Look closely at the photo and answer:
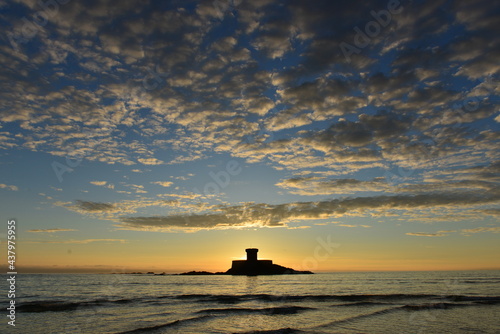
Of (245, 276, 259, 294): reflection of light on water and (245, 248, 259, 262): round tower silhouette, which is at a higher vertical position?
(245, 248, 259, 262): round tower silhouette

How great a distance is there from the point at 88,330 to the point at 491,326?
2855cm

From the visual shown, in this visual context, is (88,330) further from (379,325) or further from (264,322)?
(379,325)

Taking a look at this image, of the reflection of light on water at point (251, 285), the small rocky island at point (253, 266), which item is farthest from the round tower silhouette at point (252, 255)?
the reflection of light on water at point (251, 285)

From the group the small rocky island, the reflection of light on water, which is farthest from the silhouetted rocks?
the reflection of light on water

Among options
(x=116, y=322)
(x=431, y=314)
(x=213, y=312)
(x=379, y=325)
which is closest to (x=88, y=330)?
(x=116, y=322)

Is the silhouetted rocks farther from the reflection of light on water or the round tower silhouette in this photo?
the reflection of light on water

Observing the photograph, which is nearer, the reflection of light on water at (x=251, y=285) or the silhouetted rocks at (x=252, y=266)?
the reflection of light on water at (x=251, y=285)

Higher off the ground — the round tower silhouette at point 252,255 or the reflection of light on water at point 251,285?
the round tower silhouette at point 252,255

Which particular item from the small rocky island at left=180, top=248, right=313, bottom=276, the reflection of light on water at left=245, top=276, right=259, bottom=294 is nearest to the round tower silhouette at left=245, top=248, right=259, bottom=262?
the small rocky island at left=180, top=248, right=313, bottom=276

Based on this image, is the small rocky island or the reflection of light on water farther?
the small rocky island

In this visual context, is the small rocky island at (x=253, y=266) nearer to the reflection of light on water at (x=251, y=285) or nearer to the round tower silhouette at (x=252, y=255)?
the round tower silhouette at (x=252, y=255)

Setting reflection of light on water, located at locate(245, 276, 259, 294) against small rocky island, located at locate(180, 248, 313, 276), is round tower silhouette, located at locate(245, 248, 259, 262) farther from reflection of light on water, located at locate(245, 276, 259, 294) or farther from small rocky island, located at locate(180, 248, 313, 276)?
reflection of light on water, located at locate(245, 276, 259, 294)

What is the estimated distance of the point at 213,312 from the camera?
105ft

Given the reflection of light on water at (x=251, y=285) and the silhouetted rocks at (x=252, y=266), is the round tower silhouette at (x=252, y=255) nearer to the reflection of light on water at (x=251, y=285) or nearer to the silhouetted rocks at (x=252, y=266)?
the silhouetted rocks at (x=252, y=266)
